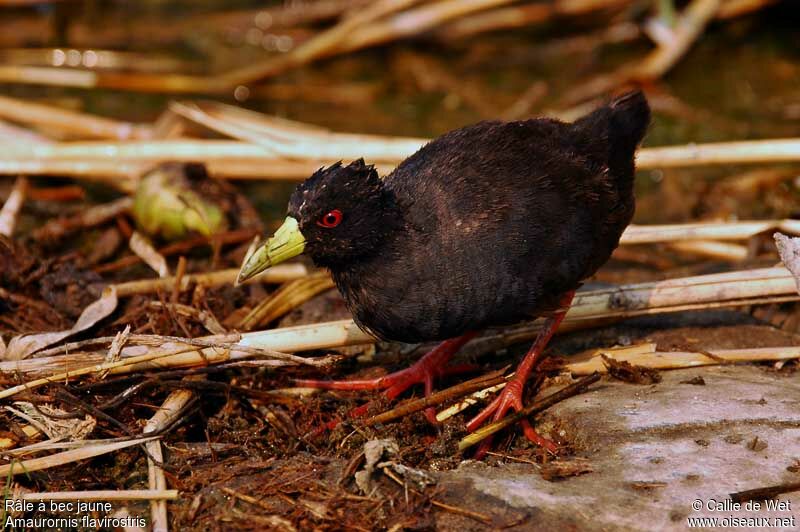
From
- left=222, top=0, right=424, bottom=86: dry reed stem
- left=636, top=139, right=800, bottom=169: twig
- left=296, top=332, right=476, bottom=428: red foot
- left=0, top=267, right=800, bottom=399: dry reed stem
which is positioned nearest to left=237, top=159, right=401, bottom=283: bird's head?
left=0, top=267, right=800, bottom=399: dry reed stem

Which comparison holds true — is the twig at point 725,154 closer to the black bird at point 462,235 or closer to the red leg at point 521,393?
the black bird at point 462,235

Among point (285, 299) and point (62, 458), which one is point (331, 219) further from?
point (62, 458)

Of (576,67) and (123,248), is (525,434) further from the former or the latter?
(576,67)

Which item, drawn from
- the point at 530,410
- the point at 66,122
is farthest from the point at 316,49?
the point at 530,410

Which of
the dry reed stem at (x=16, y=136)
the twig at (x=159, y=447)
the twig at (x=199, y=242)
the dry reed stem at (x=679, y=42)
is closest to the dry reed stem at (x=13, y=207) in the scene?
the dry reed stem at (x=16, y=136)

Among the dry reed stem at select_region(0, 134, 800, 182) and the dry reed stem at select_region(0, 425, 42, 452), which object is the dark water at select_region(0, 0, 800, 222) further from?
the dry reed stem at select_region(0, 425, 42, 452)

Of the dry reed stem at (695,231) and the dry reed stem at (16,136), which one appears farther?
the dry reed stem at (16,136)
